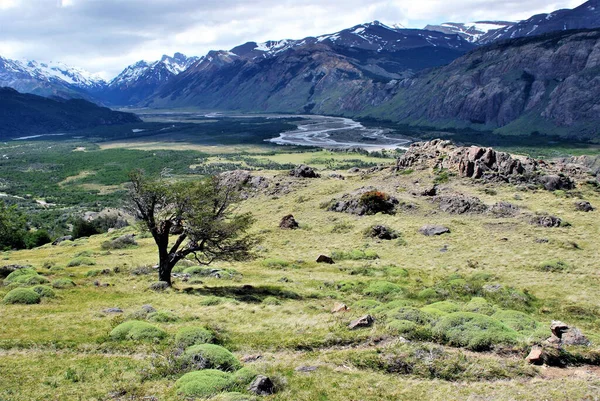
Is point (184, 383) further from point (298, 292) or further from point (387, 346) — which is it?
point (298, 292)

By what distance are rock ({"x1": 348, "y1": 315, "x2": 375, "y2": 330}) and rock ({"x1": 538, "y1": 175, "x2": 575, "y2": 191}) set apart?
65894 mm

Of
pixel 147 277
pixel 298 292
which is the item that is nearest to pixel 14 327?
pixel 147 277

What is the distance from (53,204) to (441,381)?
153500 millimetres

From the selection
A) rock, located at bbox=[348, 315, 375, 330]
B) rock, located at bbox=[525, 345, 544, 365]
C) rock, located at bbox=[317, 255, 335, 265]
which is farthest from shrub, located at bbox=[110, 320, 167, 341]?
rock, located at bbox=[317, 255, 335, 265]

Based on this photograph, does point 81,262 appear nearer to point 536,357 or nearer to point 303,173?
point 536,357

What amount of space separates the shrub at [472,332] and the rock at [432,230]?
35983mm

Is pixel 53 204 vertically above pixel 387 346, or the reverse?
pixel 387 346

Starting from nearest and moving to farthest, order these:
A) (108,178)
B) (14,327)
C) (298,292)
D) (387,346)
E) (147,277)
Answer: (387,346)
(14,327)
(298,292)
(147,277)
(108,178)

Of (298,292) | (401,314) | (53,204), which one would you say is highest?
(401,314)

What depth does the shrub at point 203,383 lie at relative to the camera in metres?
17.4

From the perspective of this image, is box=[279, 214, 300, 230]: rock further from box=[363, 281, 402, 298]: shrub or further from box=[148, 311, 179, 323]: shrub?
box=[148, 311, 179, 323]: shrub

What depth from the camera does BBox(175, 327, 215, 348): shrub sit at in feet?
74.1

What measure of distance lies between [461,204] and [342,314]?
153 ft

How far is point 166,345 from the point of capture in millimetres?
22750
